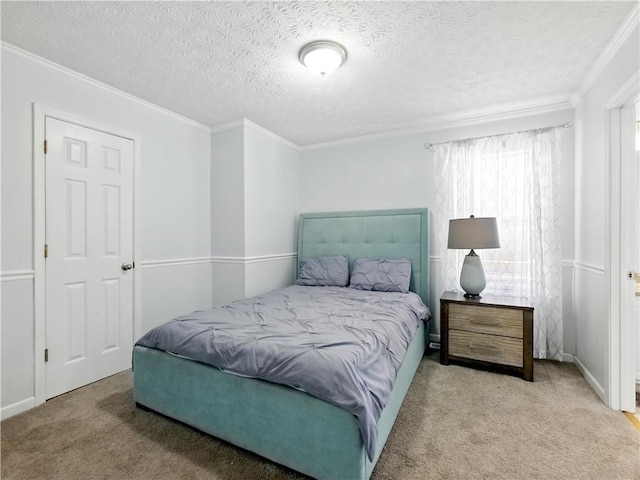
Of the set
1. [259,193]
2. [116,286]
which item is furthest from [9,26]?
[259,193]

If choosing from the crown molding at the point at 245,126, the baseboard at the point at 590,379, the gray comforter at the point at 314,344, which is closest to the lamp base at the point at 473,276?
the gray comforter at the point at 314,344

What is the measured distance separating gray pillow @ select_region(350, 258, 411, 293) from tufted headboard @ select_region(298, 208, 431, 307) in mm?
137

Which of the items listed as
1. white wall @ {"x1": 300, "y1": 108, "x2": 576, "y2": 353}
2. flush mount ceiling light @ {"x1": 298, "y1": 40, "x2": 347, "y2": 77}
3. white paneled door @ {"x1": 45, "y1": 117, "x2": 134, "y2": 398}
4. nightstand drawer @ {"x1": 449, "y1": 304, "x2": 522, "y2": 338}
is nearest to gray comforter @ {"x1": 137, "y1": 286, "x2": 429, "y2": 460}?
nightstand drawer @ {"x1": 449, "y1": 304, "x2": 522, "y2": 338}

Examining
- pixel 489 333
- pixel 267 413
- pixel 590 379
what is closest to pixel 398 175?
pixel 489 333

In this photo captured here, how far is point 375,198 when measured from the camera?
149 inches

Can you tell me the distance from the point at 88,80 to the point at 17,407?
8.12 feet

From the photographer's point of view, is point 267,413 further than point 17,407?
No

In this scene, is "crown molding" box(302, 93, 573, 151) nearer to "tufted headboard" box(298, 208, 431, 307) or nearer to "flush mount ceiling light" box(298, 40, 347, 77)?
"tufted headboard" box(298, 208, 431, 307)

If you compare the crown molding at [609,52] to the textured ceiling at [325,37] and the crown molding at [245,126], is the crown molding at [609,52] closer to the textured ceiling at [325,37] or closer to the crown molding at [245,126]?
the textured ceiling at [325,37]

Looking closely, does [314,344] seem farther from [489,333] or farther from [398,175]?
[398,175]

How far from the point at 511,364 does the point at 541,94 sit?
2.42 metres

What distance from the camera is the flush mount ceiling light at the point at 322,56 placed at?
202 centimetres

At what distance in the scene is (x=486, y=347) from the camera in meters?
2.69

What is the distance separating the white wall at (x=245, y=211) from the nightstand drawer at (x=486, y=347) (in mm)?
2159
